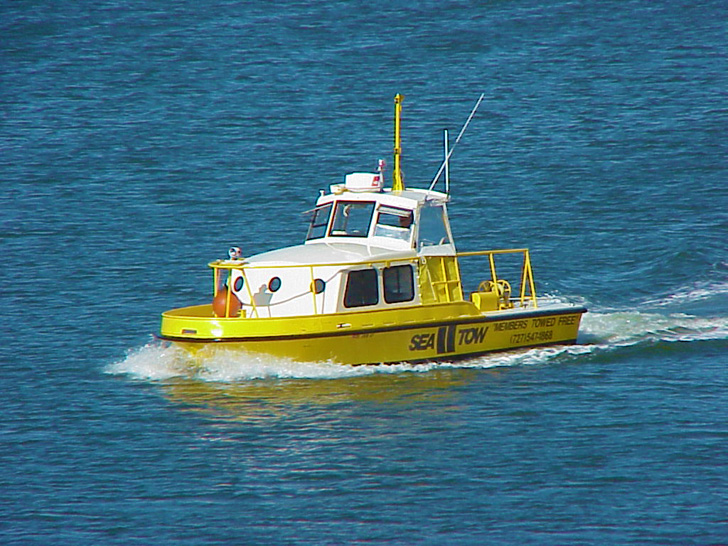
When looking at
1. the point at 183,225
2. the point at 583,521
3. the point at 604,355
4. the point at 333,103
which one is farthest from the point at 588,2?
the point at 583,521

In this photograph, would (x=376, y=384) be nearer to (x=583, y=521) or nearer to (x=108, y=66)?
(x=583, y=521)

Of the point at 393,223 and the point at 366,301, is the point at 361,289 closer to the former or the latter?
the point at 366,301

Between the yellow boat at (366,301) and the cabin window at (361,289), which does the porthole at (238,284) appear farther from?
the cabin window at (361,289)

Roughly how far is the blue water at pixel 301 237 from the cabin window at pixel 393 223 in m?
2.85

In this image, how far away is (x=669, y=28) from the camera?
59281 mm

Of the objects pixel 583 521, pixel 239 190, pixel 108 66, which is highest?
pixel 108 66

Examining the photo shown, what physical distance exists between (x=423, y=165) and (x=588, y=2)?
2389 centimetres

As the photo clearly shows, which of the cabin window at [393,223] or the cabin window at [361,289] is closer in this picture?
the cabin window at [361,289]

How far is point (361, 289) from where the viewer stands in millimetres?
24266

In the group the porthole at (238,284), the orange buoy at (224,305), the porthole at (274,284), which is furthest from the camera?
the porthole at (238,284)

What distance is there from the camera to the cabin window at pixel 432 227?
25656 millimetres

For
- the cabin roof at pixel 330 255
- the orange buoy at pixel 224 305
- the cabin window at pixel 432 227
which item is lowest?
the orange buoy at pixel 224 305

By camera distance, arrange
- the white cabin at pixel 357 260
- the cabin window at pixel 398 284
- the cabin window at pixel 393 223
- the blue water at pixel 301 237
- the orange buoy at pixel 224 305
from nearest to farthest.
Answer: the blue water at pixel 301 237 → the orange buoy at pixel 224 305 → the white cabin at pixel 357 260 → the cabin window at pixel 398 284 → the cabin window at pixel 393 223

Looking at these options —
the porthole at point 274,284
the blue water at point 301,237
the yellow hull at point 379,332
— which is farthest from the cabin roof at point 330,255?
the blue water at point 301,237
